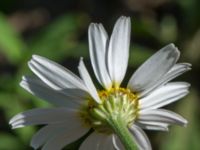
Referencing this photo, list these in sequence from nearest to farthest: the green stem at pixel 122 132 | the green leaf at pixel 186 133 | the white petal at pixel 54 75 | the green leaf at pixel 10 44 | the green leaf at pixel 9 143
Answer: the green stem at pixel 122 132 < the white petal at pixel 54 75 < the green leaf at pixel 9 143 < the green leaf at pixel 10 44 < the green leaf at pixel 186 133

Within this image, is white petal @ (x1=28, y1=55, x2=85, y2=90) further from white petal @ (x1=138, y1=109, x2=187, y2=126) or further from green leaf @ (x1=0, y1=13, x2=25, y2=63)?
green leaf @ (x1=0, y1=13, x2=25, y2=63)

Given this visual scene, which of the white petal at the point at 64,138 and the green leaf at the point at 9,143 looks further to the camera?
the green leaf at the point at 9,143

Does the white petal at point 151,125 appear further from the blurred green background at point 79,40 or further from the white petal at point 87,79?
the blurred green background at point 79,40

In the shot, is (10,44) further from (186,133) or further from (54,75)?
(54,75)

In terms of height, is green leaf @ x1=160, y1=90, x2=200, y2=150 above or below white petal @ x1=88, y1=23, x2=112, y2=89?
below

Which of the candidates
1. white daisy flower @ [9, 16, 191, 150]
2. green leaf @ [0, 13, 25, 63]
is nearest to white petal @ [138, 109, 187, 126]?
white daisy flower @ [9, 16, 191, 150]

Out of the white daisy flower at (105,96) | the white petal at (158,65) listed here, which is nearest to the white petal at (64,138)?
the white daisy flower at (105,96)
